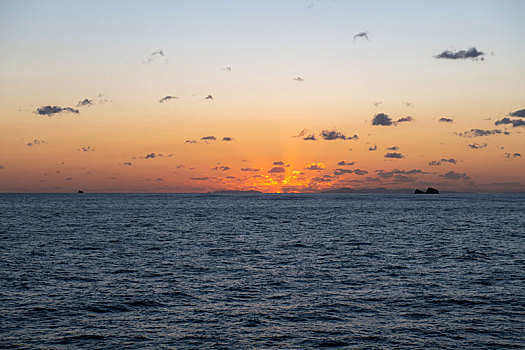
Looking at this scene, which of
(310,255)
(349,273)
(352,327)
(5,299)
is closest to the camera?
(352,327)

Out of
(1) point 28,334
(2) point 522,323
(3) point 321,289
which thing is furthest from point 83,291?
(2) point 522,323

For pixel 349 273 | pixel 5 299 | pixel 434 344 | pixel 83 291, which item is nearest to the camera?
pixel 434 344

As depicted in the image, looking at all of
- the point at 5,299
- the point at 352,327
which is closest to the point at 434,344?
the point at 352,327

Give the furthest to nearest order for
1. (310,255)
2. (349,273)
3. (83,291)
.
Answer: (310,255)
(349,273)
(83,291)

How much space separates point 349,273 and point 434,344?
1643 centimetres

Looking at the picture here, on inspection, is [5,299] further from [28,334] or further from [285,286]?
[285,286]

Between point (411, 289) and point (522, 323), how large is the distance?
816cm

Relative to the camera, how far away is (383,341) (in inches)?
861

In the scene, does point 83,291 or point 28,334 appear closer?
point 28,334

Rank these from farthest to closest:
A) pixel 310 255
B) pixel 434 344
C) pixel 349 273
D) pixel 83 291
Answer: pixel 310 255 → pixel 349 273 → pixel 83 291 → pixel 434 344

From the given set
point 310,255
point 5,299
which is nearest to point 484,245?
point 310,255

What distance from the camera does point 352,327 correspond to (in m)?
23.9

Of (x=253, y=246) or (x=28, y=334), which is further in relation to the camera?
(x=253, y=246)

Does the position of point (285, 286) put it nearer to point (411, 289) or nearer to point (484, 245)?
point (411, 289)
